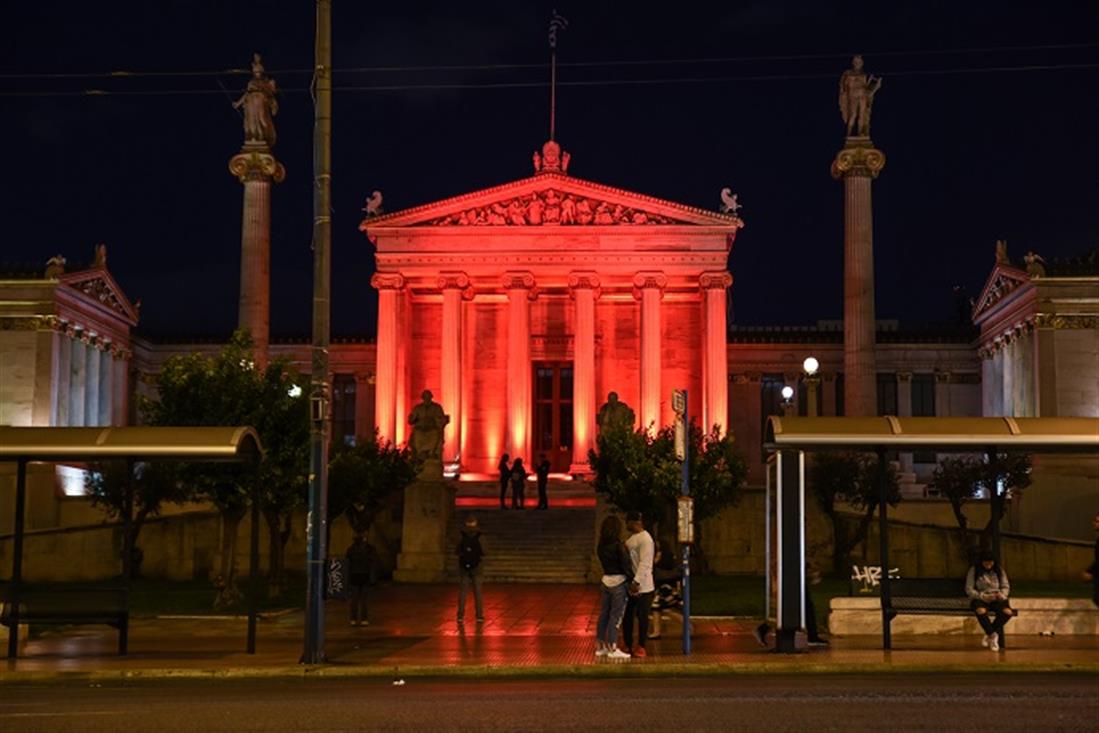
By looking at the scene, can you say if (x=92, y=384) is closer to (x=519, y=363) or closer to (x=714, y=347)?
(x=519, y=363)

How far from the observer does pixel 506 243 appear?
193 ft

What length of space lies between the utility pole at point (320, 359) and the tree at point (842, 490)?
975 inches

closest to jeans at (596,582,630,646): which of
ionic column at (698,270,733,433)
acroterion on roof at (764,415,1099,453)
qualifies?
acroterion on roof at (764,415,1099,453)

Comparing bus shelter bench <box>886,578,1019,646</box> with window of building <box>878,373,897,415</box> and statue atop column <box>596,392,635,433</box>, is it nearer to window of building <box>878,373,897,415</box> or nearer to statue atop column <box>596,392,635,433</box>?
statue atop column <box>596,392,635,433</box>

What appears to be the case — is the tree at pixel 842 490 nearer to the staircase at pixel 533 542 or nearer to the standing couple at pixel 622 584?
the staircase at pixel 533 542

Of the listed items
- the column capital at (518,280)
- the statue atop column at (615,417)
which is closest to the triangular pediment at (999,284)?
the column capital at (518,280)

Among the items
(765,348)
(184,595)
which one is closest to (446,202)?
(765,348)

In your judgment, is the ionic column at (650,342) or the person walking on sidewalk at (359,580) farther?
the ionic column at (650,342)

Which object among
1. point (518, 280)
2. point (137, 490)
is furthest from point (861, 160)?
point (137, 490)

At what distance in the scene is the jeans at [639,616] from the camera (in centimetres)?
2097

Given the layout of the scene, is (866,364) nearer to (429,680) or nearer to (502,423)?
(502,423)

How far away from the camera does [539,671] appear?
19.1 meters

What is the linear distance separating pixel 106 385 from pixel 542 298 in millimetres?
19530

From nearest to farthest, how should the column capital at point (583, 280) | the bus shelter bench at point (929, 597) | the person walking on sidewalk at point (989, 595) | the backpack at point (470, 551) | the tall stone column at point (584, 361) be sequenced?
the person walking on sidewalk at point (989, 595) → the bus shelter bench at point (929, 597) → the backpack at point (470, 551) → the tall stone column at point (584, 361) → the column capital at point (583, 280)
